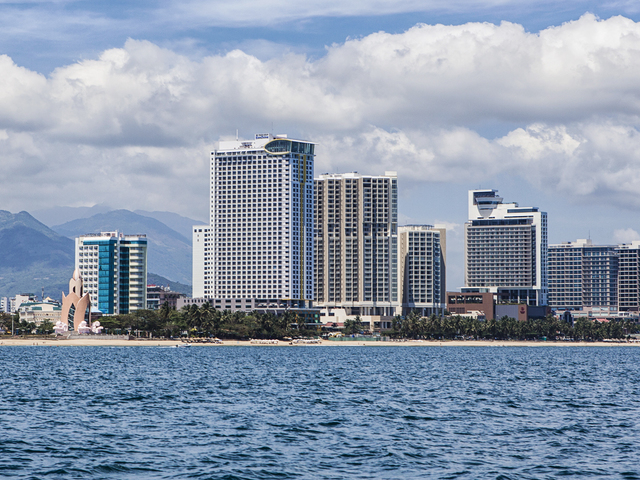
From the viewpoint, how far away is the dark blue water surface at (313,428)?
50.5 metres

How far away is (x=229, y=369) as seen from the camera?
482ft

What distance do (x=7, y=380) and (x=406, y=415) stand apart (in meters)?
62.7

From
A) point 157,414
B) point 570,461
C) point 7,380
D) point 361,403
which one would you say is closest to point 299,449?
point 570,461

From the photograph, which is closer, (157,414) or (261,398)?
(157,414)

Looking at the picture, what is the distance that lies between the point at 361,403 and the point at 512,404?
15.0m

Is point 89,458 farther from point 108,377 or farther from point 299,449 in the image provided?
point 108,377

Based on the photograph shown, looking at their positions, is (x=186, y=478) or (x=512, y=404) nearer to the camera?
(x=186, y=478)

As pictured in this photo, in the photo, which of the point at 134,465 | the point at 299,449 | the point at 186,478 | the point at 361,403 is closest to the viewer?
the point at 186,478

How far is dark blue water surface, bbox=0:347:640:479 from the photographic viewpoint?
50531mm

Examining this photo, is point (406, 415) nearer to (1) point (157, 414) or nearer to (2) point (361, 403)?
(2) point (361, 403)

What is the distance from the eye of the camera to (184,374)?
429 ft

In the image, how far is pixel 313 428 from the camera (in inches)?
2638

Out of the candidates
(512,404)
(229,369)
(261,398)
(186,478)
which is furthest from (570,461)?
(229,369)

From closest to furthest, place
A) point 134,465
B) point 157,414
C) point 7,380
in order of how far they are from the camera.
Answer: point 134,465 → point 157,414 → point 7,380
